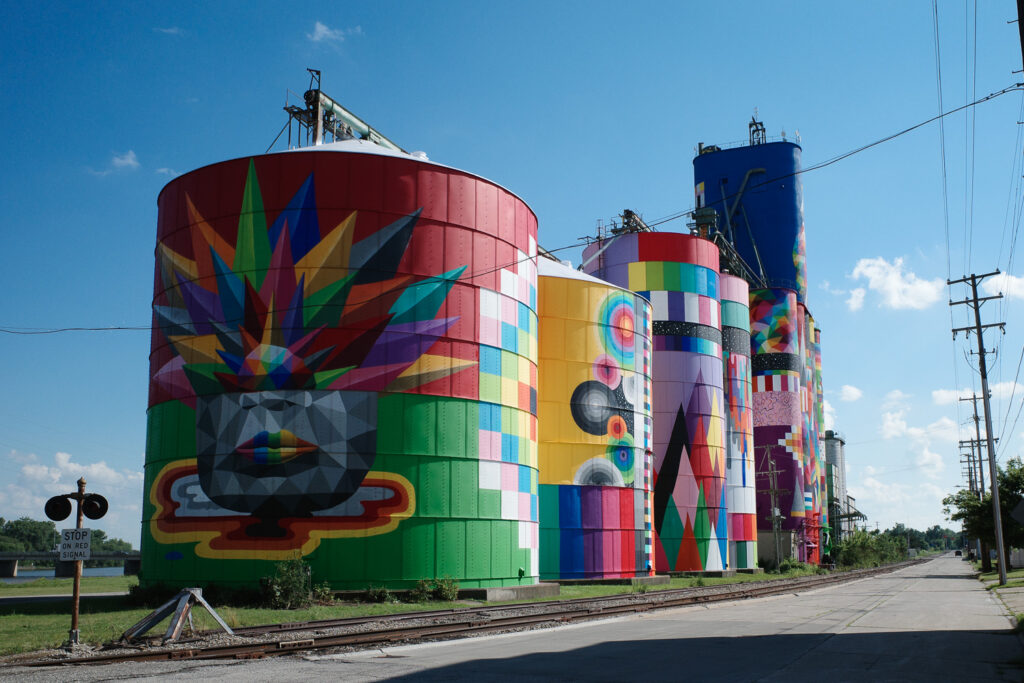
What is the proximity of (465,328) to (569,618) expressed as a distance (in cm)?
1209

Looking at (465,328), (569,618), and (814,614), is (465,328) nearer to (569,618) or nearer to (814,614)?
(569,618)

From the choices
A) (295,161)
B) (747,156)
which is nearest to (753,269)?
(747,156)

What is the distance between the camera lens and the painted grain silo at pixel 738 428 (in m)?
59.0

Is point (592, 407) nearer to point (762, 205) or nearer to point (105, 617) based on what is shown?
point (105, 617)

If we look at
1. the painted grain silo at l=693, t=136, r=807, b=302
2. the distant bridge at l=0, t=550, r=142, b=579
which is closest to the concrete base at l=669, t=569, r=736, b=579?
the distant bridge at l=0, t=550, r=142, b=579

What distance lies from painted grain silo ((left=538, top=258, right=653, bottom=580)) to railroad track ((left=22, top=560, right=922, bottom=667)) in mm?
9699

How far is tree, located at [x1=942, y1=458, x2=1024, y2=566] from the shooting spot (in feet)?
176

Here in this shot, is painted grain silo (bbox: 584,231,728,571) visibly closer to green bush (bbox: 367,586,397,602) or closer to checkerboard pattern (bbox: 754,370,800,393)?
checkerboard pattern (bbox: 754,370,800,393)

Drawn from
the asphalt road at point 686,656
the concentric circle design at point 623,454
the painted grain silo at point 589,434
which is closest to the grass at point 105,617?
the asphalt road at point 686,656

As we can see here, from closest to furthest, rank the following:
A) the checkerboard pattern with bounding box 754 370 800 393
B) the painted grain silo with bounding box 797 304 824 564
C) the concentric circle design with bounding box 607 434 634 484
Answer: the concentric circle design with bounding box 607 434 634 484
the checkerboard pattern with bounding box 754 370 800 393
the painted grain silo with bounding box 797 304 824 564

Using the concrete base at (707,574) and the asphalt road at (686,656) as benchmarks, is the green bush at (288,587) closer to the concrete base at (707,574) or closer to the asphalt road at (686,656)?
the asphalt road at (686,656)

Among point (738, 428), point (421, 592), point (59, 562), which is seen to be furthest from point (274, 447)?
point (59, 562)

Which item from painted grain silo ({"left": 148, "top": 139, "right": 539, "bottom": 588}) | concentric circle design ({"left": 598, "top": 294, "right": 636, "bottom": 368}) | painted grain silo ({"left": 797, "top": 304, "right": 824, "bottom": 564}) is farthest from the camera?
painted grain silo ({"left": 797, "top": 304, "right": 824, "bottom": 564})

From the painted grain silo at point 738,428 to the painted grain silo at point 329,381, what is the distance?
29.8m
